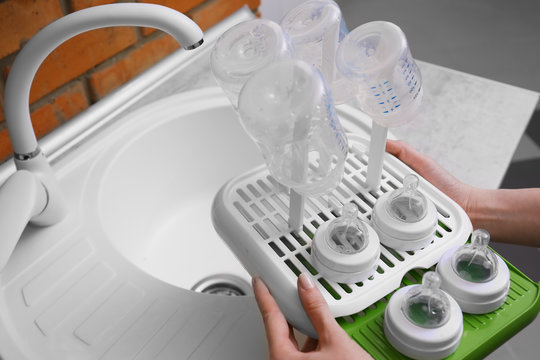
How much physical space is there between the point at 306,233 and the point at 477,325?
0.70 ft

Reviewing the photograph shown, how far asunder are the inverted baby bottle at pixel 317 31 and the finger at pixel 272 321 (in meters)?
0.25

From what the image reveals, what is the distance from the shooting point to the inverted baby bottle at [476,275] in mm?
560

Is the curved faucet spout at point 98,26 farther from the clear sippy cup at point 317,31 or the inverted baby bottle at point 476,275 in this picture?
the inverted baby bottle at point 476,275

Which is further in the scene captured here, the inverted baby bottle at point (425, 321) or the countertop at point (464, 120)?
the countertop at point (464, 120)

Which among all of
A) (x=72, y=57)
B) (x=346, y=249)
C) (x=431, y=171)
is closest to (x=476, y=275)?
(x=346, y=249)

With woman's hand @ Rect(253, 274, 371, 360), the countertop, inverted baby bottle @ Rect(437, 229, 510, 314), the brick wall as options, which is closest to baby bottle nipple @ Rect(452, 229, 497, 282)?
inverted baby bottle @ Rect(437, 229, 510, 314)

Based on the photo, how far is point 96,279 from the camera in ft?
2.25

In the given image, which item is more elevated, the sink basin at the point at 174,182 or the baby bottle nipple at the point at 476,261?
the baby bottle nipple at the point at 476,261

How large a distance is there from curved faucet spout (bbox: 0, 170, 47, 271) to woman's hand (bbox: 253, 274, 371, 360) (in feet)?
0.94

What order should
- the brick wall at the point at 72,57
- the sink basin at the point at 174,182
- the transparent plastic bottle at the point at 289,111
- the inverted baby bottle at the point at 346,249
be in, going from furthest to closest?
the sink basin at the point at 174,182, the brick wall at the point at 72,57, the inverted baby bottle at the point at 346,249, the transparent plastic bottle at the point at 289,111

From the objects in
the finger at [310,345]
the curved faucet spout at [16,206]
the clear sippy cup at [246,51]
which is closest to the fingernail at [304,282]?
the finger at [310,345]

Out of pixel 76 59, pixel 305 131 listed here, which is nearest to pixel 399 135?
pixel 305 131

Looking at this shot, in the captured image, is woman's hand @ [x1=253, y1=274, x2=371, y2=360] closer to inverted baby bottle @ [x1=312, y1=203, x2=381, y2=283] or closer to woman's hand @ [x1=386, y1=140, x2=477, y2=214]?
inverted baby bottle @ [x1=312, y1=203, x2=381, y2=283]

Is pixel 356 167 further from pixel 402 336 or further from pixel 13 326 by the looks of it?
pixel 13 326
